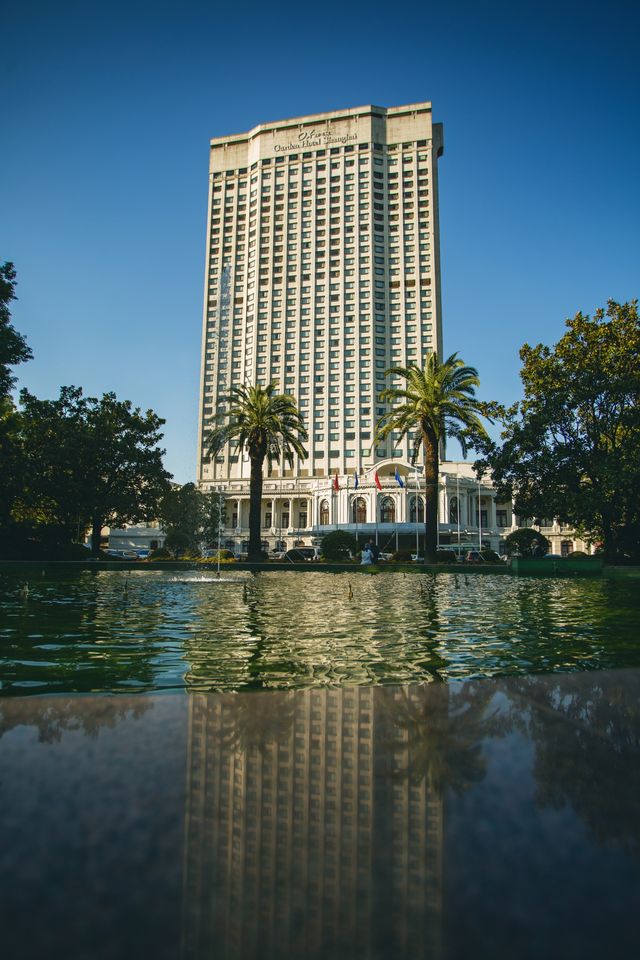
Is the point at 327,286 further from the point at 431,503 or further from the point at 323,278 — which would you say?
the point at 431,503

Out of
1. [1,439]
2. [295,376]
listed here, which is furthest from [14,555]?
[295,376]

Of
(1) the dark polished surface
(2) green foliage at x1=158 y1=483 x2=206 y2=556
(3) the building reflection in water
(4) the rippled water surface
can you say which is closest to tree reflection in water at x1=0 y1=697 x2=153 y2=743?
(1) the dark polished surface

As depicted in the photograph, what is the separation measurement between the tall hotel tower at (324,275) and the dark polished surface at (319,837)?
3731 inches

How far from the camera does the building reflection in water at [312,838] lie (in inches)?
39.0

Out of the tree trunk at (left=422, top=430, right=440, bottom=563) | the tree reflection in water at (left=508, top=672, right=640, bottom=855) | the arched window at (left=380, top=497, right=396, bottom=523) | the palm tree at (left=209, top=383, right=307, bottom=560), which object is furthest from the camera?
the arched window at (left=380, top=497, right=396, bottom=523)

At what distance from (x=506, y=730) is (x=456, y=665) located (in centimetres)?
239

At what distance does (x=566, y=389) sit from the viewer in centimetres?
2798

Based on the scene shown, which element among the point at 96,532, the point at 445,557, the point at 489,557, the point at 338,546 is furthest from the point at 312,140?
the point at 445,557

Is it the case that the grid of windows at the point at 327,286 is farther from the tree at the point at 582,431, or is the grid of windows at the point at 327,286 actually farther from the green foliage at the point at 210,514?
the tree at the point at 582,431

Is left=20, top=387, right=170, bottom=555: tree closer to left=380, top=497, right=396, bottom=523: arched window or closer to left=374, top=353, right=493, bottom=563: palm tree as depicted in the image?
left=374, top=353, right=493, bottom=563: palm tree

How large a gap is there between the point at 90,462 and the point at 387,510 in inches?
1972

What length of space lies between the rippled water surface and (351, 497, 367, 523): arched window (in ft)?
230

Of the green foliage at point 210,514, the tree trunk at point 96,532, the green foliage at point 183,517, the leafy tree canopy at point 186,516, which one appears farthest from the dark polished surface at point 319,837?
the green foliage at point 210,514

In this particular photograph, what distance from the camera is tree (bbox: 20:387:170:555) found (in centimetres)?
3544
